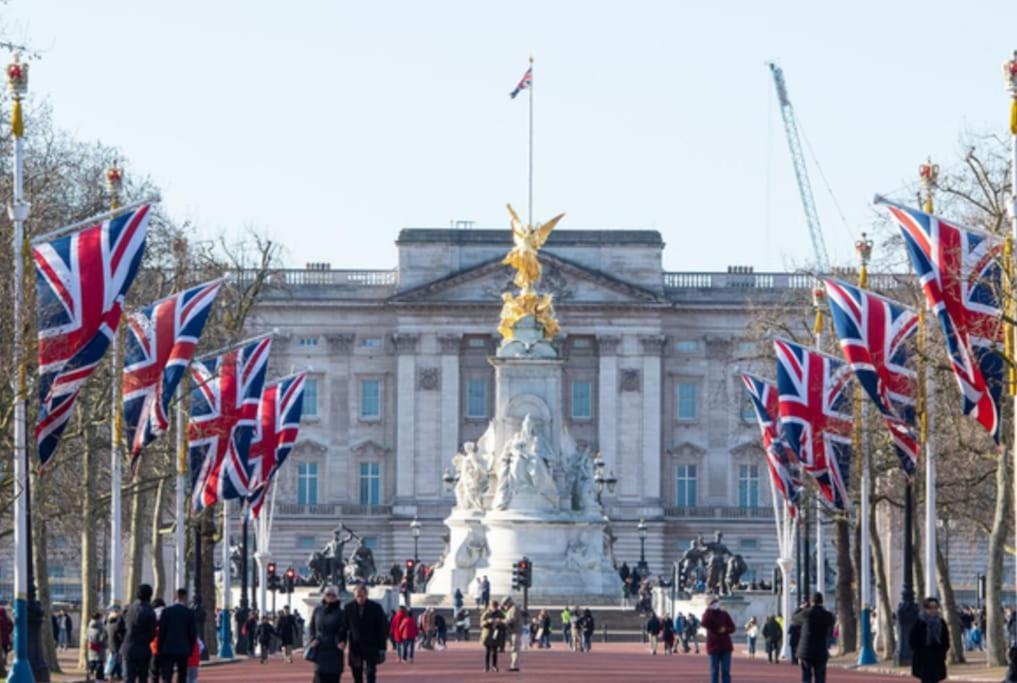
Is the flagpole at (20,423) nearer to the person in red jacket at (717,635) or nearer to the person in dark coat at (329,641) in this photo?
the person in dark coat at (329,641)

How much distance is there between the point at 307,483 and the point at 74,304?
116291 mm

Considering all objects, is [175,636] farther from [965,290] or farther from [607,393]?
[607,393]

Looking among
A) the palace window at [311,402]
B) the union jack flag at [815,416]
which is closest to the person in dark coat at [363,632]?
the union jack flag at [815,416]

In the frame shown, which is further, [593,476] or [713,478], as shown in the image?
[713,478]

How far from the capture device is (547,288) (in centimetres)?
15912

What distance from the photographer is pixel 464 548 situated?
343ft

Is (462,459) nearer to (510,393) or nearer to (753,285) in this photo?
(510,393)

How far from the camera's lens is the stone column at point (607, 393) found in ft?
525

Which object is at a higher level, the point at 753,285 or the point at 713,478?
the point at 753,285

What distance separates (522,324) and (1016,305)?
55211 mm

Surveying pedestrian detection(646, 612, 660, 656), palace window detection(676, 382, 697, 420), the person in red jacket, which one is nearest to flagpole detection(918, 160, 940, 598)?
the person in red jacket

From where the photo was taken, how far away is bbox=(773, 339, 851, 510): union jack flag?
64500mm

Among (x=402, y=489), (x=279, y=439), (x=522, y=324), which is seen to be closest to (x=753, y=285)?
(x=402, y=489)

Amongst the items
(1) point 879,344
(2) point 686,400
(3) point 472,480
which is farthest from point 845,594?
(2) point 686,400
